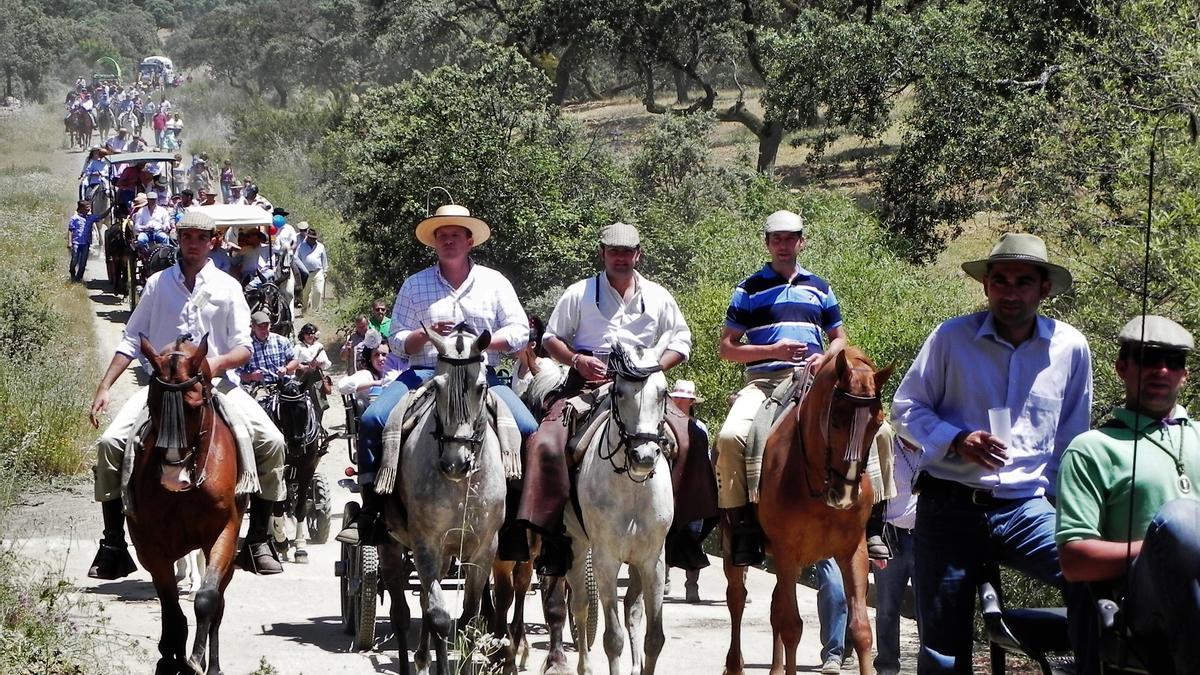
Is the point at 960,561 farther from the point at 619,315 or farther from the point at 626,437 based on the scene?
the point at 619,315

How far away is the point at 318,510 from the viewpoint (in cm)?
1767

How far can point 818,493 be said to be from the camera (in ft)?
31.3

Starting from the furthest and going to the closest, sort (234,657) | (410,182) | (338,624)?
(410,182) → (338,624) → (234,657)

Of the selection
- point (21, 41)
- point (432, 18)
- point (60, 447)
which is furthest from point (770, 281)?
point (21, 41)

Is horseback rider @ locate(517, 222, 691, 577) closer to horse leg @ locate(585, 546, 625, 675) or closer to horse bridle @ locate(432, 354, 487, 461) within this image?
horse leg @ locate(585, 546, 625, 675)

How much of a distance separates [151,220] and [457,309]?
20.1 meters

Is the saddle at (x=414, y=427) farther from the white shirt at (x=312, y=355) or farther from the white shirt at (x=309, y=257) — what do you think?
the white shirt at (x=309, y=257)

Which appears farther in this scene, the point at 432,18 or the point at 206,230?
the point at 432,18

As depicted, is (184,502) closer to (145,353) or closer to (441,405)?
(145,353)

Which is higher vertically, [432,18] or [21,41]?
[21,41]

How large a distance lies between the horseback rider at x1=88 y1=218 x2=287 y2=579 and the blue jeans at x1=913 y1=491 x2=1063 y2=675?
196 inches

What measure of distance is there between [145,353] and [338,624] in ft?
16.5

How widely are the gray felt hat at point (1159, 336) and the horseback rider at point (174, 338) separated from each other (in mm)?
6008

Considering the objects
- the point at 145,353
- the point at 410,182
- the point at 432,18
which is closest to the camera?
the point at 145,353
